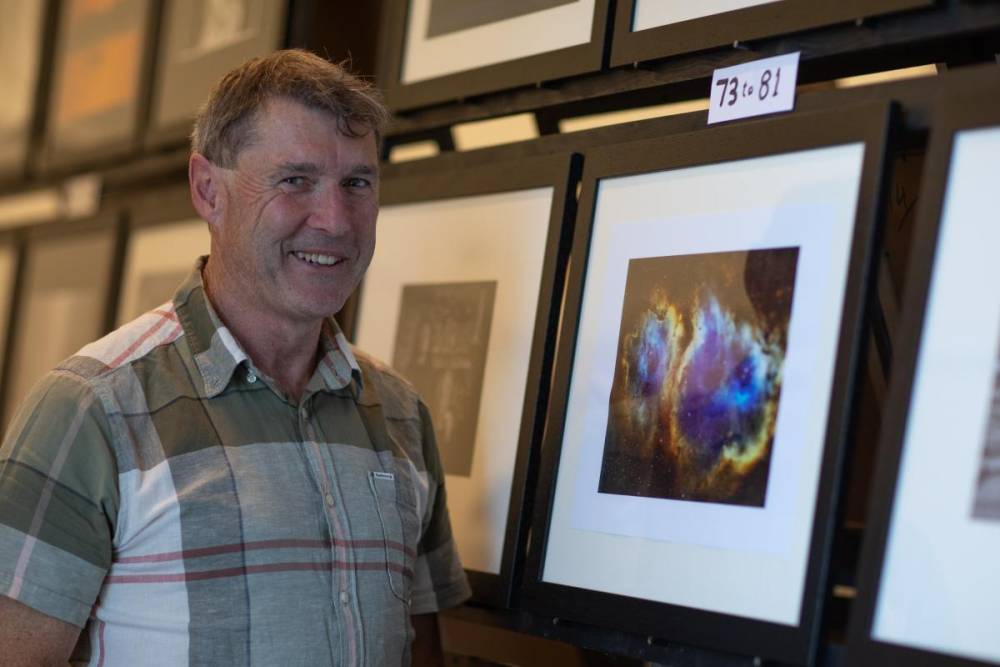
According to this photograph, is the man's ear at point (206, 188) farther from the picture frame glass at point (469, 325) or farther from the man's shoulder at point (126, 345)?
the picture frame glass at point (469, 325)

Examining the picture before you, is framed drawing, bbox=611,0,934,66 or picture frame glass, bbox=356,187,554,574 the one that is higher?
framed drawing, bbox=611,0,934,66

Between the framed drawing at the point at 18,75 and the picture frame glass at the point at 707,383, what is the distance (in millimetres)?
2220

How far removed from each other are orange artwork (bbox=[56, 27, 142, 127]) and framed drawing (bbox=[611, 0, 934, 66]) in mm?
1591

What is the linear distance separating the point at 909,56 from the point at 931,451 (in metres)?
0.47

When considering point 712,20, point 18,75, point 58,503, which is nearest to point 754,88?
point 712,20

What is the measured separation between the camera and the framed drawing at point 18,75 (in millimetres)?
3160

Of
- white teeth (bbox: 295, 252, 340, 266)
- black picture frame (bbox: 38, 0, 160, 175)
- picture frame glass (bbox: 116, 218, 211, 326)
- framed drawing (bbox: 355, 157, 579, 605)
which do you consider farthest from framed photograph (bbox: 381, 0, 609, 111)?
black picture frame (bbox: 38, 0, 160, 175)

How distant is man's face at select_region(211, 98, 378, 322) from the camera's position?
148 cm

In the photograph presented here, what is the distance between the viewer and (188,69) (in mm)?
2547

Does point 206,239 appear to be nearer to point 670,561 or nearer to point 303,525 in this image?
point 303,525

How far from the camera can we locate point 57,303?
9.30 feet

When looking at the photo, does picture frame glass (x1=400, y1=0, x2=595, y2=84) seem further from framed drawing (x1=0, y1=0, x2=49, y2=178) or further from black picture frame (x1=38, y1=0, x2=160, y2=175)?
framed drawing (x1=0, y1=0, x2=49, y2=178)

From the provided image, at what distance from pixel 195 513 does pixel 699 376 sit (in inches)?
23.7

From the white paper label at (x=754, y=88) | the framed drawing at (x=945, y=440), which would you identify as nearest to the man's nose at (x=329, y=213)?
the white paper label at (x=754, y=88)
